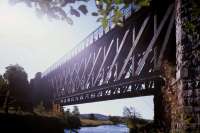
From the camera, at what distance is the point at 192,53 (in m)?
10.6

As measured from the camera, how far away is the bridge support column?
991 centimetres

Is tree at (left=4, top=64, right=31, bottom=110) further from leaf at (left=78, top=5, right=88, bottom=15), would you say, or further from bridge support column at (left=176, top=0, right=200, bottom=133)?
leaf at (left=78, top=5, right=88, bottom=15)

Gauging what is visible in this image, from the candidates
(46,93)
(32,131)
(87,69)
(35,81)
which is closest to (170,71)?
(32,131)

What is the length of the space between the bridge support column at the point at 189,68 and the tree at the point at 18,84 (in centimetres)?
3559

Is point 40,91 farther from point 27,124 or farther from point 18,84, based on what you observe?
point 27,124

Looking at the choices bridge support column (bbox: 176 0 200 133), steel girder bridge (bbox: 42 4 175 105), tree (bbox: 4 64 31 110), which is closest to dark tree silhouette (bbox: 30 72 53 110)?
tree (bbox: 4 64 31 110)

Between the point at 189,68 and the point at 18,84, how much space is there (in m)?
40.8

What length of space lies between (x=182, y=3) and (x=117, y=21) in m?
6.78

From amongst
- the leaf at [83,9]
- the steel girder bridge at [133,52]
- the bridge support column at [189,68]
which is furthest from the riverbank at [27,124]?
the leaf at [83,9]

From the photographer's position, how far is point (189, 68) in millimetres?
10555

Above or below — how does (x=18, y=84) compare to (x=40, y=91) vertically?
below

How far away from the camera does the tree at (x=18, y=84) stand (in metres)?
45.7

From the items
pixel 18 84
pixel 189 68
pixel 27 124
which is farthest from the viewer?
pixel 18 84

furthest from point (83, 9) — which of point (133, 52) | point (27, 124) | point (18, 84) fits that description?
point (18, 84)
